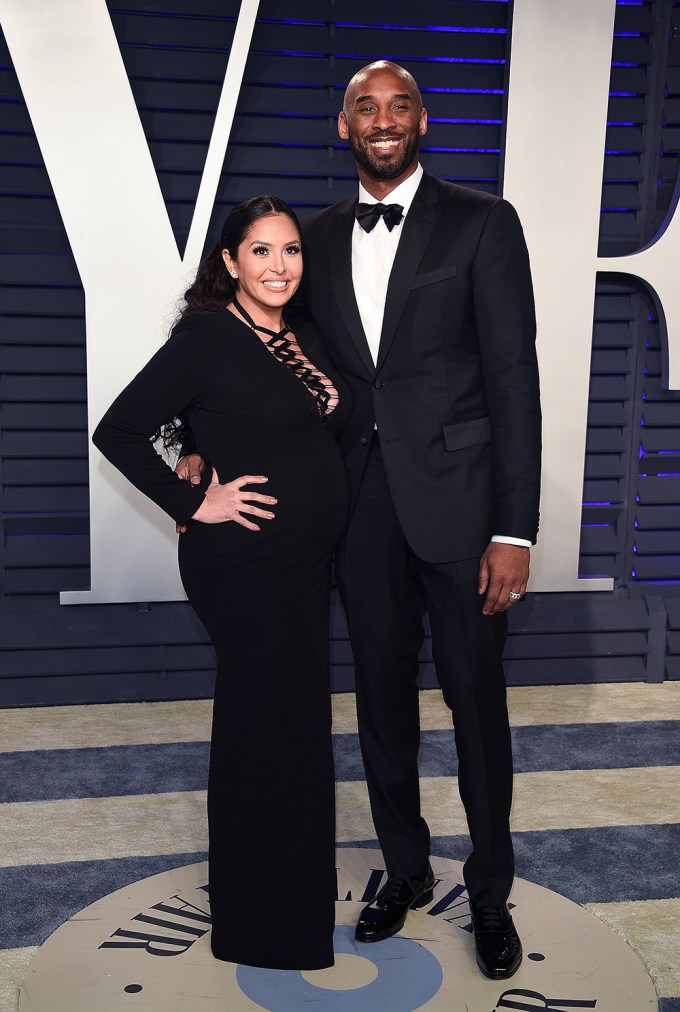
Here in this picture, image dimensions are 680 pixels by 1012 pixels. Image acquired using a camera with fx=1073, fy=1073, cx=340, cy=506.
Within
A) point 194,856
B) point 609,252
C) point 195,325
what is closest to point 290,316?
point 195,325

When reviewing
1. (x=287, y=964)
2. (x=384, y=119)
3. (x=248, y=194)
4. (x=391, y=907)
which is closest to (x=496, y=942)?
(x=391, y=907)

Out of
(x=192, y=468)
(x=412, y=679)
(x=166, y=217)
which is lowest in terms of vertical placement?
(x=412, y=679)

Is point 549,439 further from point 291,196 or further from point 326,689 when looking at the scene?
point 326,689

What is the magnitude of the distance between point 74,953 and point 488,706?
39.7 inches

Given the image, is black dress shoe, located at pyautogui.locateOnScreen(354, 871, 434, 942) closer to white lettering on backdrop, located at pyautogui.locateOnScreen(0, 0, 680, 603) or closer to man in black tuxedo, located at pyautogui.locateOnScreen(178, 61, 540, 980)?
man in black tuxedo, located at pyautogui.locateOnScreen(178, 61, 540, 980)

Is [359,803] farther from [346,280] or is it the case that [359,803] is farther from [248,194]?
[248,194]

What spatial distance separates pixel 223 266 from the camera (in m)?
2.23

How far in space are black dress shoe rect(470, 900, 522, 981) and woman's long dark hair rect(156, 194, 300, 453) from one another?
117 centimetres

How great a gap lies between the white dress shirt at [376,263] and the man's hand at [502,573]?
0.50m

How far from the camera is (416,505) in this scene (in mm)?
2268

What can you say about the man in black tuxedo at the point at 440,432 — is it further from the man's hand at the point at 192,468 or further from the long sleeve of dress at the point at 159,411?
the long sleeve of dress at the point at 159,411

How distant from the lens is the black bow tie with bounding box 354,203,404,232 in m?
2.31

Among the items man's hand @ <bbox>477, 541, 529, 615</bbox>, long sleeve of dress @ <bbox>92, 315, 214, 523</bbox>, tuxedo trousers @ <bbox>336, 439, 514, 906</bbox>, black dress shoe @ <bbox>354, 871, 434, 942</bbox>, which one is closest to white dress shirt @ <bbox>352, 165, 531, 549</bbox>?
tuxedo trousers @ <bbox>336, 439, 514, 906</bbox>

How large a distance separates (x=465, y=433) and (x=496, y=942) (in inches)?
41.5
